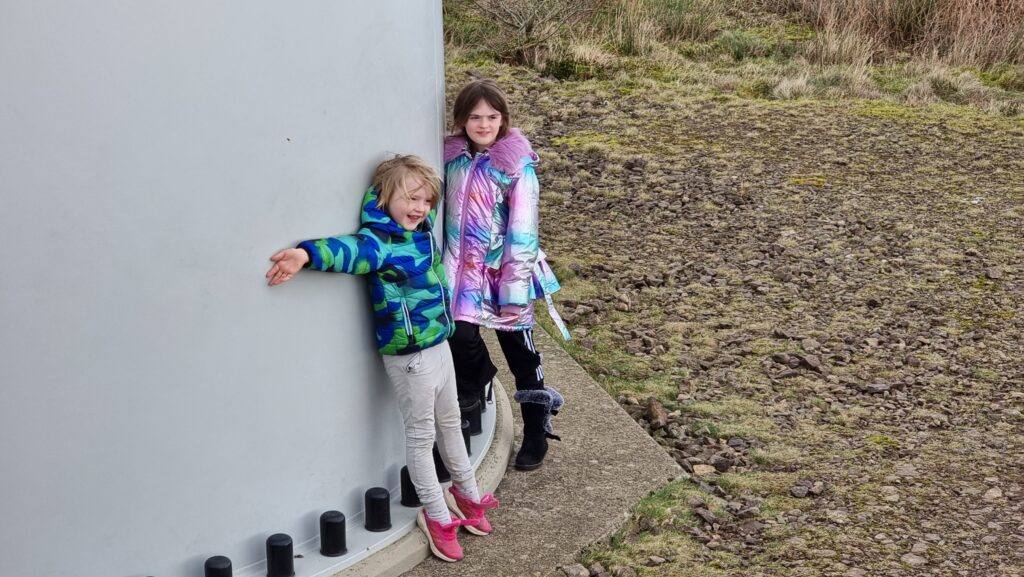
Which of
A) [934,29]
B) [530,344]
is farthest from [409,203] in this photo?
[934,29]

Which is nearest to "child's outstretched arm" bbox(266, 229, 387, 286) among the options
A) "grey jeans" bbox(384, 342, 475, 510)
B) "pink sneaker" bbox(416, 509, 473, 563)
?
"grey jeans" bbox(384, 342, 475, 510)

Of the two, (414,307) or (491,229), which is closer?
(414,307)

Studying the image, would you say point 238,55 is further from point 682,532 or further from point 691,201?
point 691,201

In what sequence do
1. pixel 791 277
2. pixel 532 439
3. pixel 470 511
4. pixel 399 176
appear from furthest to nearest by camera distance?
pixel 791 277
pixel 532 439
pixel 470 511
pixel 399 176

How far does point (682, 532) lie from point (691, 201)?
3745 millimetres

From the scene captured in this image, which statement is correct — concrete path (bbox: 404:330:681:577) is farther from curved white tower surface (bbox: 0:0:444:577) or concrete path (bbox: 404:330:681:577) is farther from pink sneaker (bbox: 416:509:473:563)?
curved white tower surface (bbox: 0:0:444:577)

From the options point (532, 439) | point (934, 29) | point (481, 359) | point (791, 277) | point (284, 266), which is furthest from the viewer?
point (934, 29)

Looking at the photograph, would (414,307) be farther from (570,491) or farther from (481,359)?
(570,491)

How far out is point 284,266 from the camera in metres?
2.74

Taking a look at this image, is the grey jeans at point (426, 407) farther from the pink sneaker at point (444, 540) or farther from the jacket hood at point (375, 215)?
the jacket hood at point (375, 215)

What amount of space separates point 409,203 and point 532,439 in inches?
45.8

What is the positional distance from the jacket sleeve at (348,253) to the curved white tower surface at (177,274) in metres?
0.04

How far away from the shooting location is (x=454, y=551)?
10.5 feet

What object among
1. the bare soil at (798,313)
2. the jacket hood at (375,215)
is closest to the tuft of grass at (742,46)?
the bare soil at (798,313)
